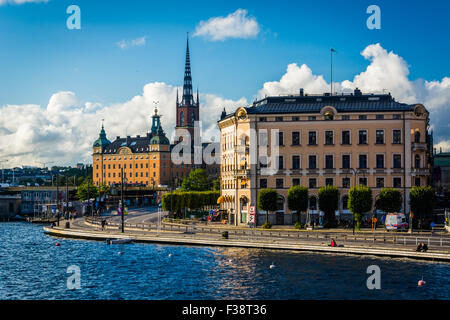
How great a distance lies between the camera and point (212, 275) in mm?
59344

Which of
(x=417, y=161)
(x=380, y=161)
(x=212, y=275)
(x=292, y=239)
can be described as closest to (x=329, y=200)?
(x=380, y=161)

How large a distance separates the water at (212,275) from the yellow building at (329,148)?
76.6 ft

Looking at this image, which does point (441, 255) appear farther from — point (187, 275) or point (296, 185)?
point (296, 185)

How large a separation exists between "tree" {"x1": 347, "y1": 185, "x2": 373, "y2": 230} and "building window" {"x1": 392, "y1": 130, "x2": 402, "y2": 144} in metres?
11.4

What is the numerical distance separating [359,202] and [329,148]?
1244cm

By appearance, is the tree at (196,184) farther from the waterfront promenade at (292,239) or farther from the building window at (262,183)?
the building window at (262,183)

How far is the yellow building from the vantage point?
96062mm

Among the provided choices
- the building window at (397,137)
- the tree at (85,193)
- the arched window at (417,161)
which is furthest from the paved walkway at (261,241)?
the tree at (85,193)

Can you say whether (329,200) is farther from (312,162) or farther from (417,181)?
(417,181)

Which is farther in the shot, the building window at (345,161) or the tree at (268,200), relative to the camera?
the building window at (345,161)

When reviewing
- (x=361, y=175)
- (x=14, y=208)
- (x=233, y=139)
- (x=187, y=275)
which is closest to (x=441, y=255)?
(x=187, y=275)

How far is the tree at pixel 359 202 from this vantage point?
88250 mm

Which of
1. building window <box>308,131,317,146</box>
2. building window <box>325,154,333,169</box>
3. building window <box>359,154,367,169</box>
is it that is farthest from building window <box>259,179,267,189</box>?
building window <box>359,154,367,169</box>

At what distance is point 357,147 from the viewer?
97.1 meters
